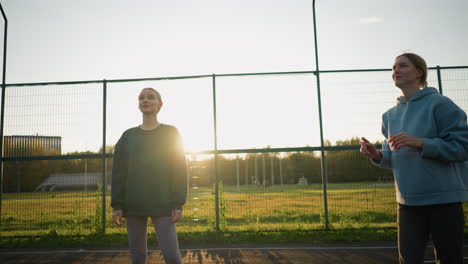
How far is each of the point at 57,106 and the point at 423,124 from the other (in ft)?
21.8

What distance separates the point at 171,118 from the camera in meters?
6.39

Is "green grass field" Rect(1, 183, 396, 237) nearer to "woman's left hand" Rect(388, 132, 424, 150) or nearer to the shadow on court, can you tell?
the shadow on court

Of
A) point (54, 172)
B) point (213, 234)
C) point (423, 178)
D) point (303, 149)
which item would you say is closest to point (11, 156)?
point (54, 172)

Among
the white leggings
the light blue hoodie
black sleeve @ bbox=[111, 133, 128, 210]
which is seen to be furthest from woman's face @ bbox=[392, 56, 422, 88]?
black sleeve @ bbox=[111, 133, 128, 210]

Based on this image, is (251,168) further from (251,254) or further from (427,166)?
(427,166)

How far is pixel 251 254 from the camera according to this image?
16.6 feet

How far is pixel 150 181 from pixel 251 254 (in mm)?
3060

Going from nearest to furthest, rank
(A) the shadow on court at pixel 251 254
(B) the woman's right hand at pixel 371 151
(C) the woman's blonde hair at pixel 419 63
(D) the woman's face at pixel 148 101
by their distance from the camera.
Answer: (C) the woman's blonde hair at pixel 419 63 < (B) the woman's right hand at pixel 371 151 < (D) the woman's face at pixel 148 101 < (A) the shadow on court at pixel 251 254

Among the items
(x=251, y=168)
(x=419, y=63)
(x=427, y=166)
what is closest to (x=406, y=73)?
(x=419, y=63)

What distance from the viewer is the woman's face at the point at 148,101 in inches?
106

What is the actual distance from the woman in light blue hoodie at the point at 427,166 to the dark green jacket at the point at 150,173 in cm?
160

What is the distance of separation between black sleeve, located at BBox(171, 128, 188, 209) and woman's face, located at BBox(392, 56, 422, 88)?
5.60 feet

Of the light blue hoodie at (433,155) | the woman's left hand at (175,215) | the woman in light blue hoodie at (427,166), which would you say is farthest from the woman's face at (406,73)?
the woman's left hand at (175,215)

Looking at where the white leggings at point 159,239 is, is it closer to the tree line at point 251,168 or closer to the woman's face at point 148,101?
the woman's face at point 148,101
